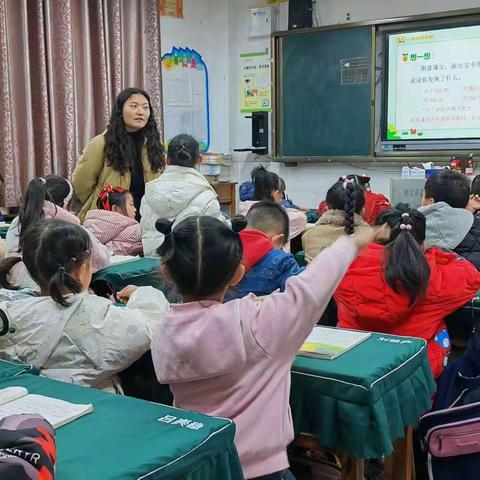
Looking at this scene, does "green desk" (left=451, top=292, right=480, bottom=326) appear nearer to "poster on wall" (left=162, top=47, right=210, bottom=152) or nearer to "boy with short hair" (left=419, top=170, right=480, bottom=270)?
"boy with short hair" (left=419, top=170, right=480, bottom=270)

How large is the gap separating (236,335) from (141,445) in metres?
0.32

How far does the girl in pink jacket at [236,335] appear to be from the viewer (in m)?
1.30

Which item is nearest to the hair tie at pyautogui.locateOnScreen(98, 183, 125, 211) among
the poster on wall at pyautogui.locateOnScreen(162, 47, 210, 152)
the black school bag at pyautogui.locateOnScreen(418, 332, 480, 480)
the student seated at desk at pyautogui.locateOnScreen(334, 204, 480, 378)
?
the student seated at desk at pyautogui.locateOnScreen(334, 204, 480, 378)

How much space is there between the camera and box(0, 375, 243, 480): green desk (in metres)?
1.01

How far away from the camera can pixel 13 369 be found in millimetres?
1478

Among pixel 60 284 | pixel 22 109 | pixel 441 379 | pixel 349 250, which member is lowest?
pixel 441 379

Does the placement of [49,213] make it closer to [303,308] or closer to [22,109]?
[303,308]

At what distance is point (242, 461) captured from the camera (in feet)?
4.51

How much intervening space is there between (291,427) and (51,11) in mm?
4183

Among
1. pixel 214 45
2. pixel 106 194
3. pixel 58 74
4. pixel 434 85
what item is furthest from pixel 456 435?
pixel 214 45

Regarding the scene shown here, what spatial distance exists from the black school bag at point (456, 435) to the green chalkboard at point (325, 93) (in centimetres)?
390

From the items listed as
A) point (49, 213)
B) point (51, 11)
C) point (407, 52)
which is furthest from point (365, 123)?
point (49, 213)

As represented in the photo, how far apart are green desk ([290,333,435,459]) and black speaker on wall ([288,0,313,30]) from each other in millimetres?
4750

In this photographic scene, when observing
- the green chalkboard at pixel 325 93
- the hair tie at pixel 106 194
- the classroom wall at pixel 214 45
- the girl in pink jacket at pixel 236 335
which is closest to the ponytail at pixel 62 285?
the girl in pink jacket at pixel 236 335
